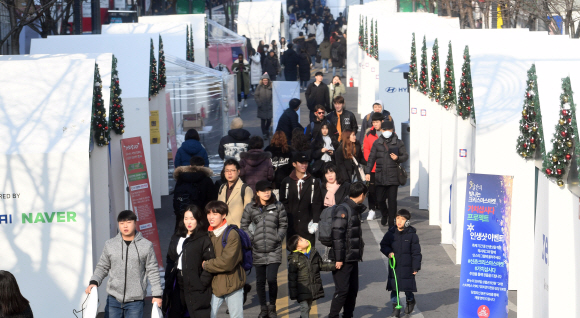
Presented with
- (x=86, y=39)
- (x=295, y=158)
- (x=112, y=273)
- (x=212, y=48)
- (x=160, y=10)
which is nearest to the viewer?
(x=112, y=273)

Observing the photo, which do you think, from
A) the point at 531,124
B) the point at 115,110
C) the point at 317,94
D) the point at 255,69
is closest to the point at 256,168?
the point at 115,110

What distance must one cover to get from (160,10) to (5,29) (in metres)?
21.5

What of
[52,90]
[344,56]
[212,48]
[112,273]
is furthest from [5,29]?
[112,273]

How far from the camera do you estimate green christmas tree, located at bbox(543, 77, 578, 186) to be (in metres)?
6.77

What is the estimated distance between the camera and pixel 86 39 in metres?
14.6

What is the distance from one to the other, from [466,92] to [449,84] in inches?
41.4

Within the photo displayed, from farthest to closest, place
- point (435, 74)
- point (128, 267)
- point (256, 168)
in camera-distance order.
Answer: point (435, 74), point (256, 168), point (128, 267)

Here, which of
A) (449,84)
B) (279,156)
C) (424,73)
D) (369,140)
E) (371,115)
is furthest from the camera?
(371,115)

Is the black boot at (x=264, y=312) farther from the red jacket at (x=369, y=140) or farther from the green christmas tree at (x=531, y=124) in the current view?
the red jacket at (x=369, y=140)

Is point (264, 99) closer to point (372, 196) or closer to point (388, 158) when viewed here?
point (372, 196)

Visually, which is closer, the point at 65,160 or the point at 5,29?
the point at 65,160

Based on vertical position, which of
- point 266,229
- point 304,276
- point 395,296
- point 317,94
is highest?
point 317,94

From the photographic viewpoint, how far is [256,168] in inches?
438

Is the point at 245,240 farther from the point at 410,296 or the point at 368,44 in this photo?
the point at 368,44
